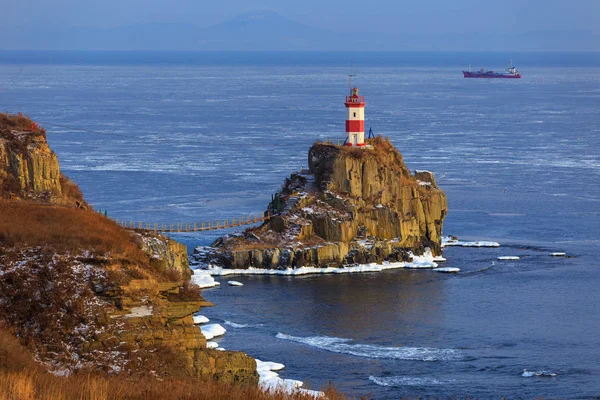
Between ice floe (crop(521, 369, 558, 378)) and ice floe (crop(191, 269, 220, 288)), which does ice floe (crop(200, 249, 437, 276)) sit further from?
ice floe (crop(521, 369, 558, 378))

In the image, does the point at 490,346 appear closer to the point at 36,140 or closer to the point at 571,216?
the point at 36,140

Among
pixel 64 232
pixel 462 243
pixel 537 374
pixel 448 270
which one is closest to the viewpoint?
pixel 64 232

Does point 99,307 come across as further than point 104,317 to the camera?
Yes

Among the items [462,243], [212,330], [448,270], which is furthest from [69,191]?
[462,243]

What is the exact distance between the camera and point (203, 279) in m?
55.5

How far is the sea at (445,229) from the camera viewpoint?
137 ft

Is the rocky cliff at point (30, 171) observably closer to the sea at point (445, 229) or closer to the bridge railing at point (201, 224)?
the sea at point (445, 229)

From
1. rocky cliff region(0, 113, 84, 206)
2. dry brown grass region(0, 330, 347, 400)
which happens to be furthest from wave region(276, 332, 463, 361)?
dry brown grass region(0, 330, 347, 400)

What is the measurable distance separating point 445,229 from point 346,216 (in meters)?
9.42

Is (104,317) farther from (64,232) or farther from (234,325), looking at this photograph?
(234,325)

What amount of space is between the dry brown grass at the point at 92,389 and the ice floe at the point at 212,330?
20636 millimetres

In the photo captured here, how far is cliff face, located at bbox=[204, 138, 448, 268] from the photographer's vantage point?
59781 mm

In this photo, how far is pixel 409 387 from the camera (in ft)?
126

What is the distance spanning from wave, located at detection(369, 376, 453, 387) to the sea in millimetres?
66
